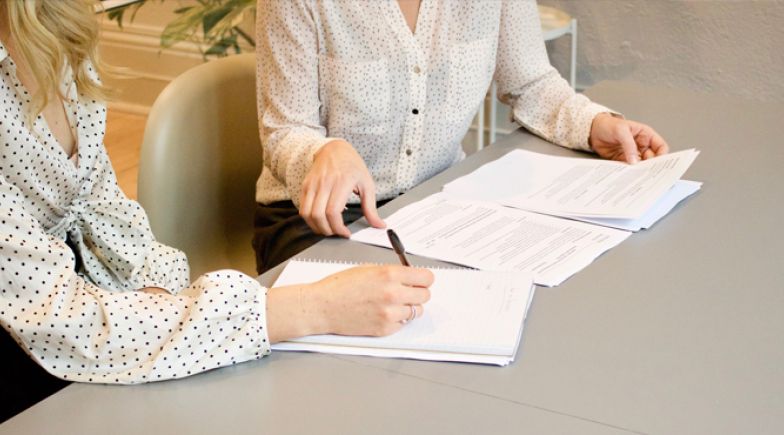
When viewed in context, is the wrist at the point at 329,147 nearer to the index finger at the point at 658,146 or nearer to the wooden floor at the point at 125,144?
the index finger at the point at 658,146

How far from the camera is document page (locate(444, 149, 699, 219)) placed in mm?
1375

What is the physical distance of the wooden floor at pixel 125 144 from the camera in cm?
350

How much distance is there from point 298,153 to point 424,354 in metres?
0.56

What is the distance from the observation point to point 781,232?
4.23 feet

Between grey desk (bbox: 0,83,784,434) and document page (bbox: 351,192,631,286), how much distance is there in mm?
38

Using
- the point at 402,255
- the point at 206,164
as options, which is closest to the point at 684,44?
the point at 206,164

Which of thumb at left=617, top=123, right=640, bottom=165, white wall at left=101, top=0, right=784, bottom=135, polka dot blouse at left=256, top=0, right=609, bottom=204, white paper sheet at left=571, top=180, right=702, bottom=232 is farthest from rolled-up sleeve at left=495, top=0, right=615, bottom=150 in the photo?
white wall at left=101, top=0, right=784, bottom=135

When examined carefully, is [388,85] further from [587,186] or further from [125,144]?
[125,144]

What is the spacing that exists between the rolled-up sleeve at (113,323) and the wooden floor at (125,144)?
2.35 metres

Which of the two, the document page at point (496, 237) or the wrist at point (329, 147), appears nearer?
the document page at point (496, 237)

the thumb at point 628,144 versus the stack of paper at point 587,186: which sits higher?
the thumb at point 628,144

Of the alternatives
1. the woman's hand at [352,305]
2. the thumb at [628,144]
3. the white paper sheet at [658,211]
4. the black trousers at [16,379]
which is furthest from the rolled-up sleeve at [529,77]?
the black trousers at [16,379]

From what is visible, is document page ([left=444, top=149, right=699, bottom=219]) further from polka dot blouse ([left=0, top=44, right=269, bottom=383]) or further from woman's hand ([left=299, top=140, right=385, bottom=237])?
polka dot blouse ([left=0, top=44, right=269, bottom=383])

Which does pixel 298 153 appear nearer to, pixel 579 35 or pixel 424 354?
pixel 424 354
